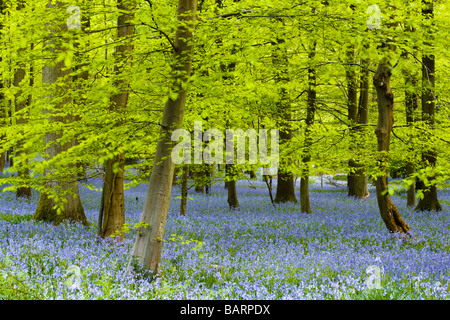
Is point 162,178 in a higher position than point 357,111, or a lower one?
lower

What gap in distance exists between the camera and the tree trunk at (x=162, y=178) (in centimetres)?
502

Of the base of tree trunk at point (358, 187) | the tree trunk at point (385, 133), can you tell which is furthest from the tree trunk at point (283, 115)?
the base of tree trunk at point (358, 187)

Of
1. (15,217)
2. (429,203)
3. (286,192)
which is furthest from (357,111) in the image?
(15,217)

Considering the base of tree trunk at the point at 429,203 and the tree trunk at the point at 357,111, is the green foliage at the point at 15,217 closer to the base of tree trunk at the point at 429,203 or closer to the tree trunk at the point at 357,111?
the tree trunk at the point at 357,111

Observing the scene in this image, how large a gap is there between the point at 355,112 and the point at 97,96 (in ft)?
53.6

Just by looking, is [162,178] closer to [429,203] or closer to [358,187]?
[429,203]

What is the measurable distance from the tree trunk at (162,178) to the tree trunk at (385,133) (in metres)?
5.28

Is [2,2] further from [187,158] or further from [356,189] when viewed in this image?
[356,189]

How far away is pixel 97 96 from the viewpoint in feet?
17.9

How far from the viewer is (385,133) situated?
863 cm

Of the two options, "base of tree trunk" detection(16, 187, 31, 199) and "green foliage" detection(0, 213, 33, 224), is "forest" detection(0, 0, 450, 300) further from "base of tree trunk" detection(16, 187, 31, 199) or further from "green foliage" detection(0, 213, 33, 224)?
"base of tree trunk" detection(16, 187, 31, 199)

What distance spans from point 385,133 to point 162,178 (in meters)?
6.08

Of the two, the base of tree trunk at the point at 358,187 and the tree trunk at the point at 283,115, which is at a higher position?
the tree trunk at the point at 283,115

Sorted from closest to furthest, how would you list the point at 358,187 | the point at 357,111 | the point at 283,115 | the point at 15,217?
the point at 15,217 → the point at 283,115 → the point at 357,111 → the point at 358,187
